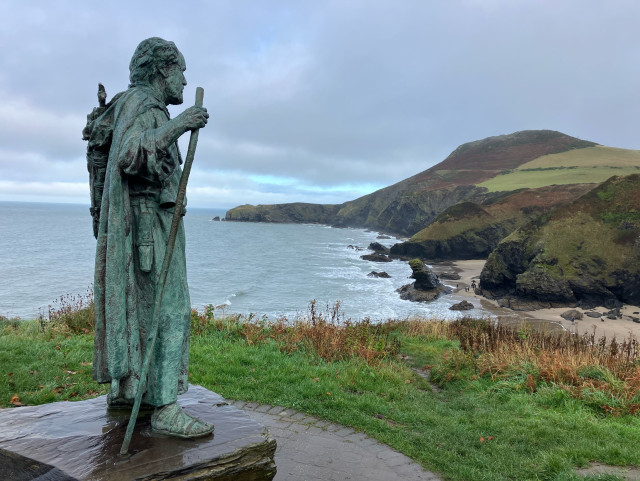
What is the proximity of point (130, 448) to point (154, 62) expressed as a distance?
2956 mm

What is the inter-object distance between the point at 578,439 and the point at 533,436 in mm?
538

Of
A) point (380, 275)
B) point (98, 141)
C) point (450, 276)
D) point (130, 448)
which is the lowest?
point (380, 275)

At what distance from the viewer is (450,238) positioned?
51.7 meters

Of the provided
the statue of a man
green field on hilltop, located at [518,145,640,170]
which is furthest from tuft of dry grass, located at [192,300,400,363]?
green field on hilltop, located at [518,145,640,170]

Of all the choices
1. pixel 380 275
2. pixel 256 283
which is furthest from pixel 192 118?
pixel 380 275

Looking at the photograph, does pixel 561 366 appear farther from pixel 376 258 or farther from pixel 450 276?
pixel 376 258

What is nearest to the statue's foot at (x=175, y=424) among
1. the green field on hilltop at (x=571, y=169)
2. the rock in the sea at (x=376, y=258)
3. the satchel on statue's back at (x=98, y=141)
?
the satchel on statue's back at (x=98, y=141)

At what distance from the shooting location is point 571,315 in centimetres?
2486

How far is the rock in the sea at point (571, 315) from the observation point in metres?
24.5

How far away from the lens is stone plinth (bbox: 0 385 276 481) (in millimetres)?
3104

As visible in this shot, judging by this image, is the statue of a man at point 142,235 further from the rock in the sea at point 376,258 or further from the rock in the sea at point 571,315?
the rock in the sea at point 376,258

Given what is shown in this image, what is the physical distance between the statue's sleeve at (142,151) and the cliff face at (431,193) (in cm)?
7529

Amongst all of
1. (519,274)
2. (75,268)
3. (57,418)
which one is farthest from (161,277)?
(75,268)

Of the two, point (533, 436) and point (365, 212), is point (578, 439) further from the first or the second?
point (365, 212)
